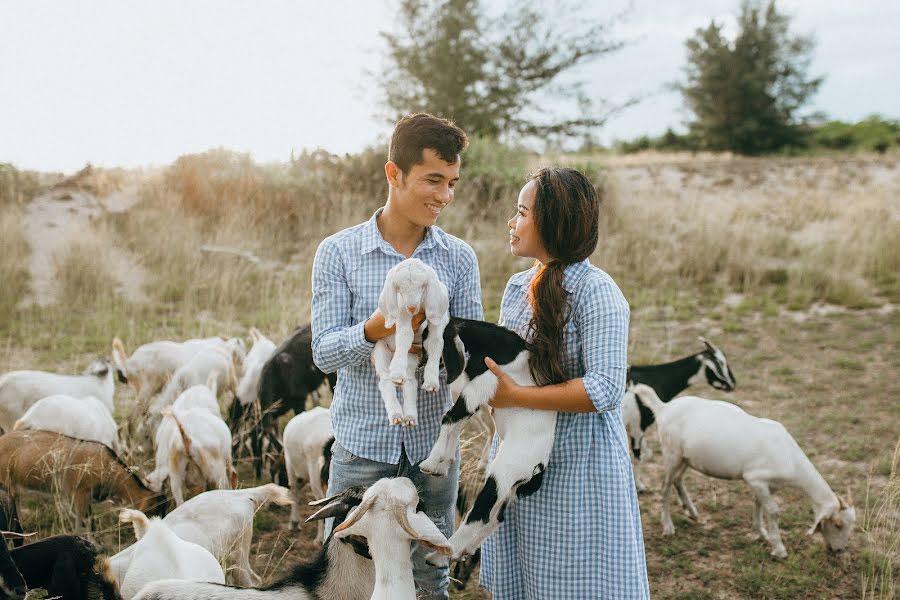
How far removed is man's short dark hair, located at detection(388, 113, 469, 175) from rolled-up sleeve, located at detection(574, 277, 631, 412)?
712 millimetres

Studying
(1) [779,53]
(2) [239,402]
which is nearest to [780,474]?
(2) [239,402]

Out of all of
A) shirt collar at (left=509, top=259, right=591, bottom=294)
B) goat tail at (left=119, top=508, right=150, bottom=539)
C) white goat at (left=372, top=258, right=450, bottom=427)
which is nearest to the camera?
white goat at (left=372, top=258, right=450, bottom=427)

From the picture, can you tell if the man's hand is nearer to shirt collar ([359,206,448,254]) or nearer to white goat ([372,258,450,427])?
white goat ([372,258,450,427])

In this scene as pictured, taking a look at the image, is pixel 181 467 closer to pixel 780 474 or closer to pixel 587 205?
pixel 587 205

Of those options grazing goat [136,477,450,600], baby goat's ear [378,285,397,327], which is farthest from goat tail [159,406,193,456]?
baby goat's ear [378,285,397,327]

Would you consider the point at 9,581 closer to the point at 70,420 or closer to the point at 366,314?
the point at 366,314

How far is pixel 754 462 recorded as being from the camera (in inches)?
206

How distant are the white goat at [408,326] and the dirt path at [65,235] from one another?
880 centimetres

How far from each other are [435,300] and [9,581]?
1843 mm

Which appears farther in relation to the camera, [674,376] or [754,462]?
[674,376]

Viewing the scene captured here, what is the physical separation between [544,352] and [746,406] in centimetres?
598

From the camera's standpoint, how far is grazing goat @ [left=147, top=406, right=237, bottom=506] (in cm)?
466

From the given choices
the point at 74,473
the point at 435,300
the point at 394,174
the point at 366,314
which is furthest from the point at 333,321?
the point at 74,473

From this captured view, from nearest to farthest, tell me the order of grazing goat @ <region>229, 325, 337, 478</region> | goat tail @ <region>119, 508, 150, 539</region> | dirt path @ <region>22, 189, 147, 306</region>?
goat tail @ <region>119, 508, 150, 539</region> → grazing goat @ <region>229, 325, 337, 478</region> → dirt path @ <region>22, 189, 147, 306</region>
